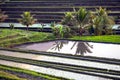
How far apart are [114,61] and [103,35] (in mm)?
6936

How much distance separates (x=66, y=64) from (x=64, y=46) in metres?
4.06

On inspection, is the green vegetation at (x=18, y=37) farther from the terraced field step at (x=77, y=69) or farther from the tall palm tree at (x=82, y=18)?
the terraced field step at (x=77, y=69)

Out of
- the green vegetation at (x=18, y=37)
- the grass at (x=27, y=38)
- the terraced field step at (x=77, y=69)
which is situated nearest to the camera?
the terraced field step at (x=77, y=69)

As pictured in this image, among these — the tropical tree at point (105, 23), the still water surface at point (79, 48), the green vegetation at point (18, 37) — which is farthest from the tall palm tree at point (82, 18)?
the green vegetation at point (18, 37)

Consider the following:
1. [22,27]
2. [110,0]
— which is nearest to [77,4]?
[110,0]

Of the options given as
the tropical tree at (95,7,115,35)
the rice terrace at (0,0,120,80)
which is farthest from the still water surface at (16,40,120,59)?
the tropical tree at (95,7,115,35)

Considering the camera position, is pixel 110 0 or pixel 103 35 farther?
pixel 110 0

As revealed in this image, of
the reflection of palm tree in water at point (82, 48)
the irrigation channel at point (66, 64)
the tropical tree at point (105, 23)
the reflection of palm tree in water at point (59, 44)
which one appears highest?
the tropical tree at point (105, 23)

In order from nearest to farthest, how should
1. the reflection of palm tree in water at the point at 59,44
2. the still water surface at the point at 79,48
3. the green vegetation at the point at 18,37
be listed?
the still water surface at the point at 79,48, the reflection of palm tree in water at the point at 59,44, the green vegetation at the point at 18,37

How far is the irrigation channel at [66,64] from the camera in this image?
12.5 m

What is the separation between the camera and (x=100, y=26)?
20547mm

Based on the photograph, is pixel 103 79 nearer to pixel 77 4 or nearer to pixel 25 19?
pixel 25 19

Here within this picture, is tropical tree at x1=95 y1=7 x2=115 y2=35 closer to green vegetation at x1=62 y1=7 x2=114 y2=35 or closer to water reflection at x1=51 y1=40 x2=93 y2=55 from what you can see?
green vegetation at x1=62 y1=7 x2=114 y2=35

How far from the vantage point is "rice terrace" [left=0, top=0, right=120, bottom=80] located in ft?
42.5
